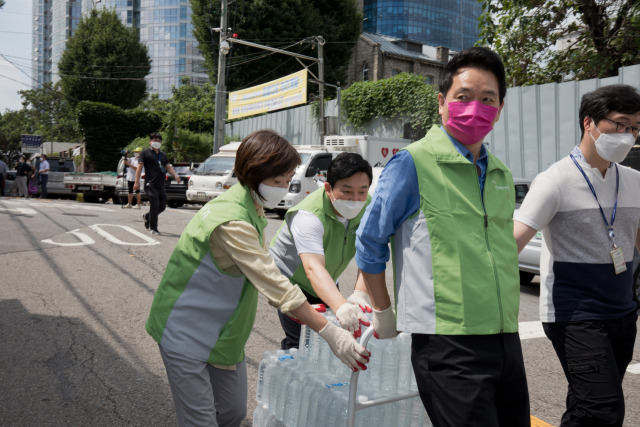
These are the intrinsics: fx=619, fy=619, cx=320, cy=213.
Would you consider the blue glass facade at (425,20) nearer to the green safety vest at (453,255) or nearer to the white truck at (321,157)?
the white truck at (321,157)

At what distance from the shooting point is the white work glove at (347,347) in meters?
2.33

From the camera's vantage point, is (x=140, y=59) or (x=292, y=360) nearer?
(x=292, y=360)

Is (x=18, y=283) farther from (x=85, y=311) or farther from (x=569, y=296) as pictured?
(x=569, y=296)

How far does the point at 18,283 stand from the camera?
25.0 feet

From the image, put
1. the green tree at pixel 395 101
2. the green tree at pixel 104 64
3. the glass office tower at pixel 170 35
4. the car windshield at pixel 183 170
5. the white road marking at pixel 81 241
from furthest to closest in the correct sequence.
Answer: the glass office tower at pixel 170 35
the green tree at pixel 104 64
the green tree at pixel 395 101
the car windshield at pixel 183 170
the white road marking at pixel 81 241

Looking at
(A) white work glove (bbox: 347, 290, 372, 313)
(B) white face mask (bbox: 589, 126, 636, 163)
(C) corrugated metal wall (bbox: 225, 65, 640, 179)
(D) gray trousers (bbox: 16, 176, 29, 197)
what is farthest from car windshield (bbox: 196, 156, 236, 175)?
(B) white face mask (bbox: 589, 126, 636, 163)

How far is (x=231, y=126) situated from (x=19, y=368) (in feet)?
106

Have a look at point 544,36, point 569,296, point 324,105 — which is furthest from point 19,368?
point 324,105

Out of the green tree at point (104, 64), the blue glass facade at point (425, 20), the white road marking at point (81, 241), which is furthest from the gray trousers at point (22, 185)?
the blue glass facade at point (425, 20)

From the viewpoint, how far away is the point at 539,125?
14422 mm

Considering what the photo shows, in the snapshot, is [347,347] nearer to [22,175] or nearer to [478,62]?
[478,62]

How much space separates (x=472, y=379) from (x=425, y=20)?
104 metres

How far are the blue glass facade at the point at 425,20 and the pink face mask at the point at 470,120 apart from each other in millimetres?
88886

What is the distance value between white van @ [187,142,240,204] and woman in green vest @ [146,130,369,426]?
15211 millimetres
